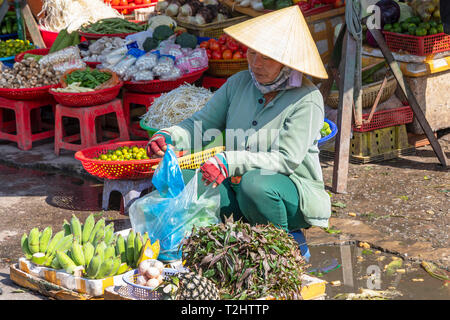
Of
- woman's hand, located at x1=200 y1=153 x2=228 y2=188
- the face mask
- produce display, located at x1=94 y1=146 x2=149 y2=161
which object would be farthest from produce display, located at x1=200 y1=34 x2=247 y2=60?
woman's hand, located at x1=200 y1=153 x2=228 y2=188

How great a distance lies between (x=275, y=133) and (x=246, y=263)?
0.95 metres

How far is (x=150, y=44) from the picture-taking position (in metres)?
7.38

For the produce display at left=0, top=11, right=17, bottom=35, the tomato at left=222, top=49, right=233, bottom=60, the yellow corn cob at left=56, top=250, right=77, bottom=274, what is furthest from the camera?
the produce display at left=0, top=11, right=17, bottom=35

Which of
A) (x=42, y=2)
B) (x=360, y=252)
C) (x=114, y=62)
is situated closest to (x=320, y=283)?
(x=360, y=252)

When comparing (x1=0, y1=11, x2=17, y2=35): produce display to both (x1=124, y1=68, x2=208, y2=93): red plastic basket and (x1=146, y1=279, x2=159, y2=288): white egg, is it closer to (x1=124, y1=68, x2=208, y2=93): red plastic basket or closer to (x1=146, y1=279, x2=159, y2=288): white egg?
(x1=124, y1=68, x2=208, y2=93): red plastic basket

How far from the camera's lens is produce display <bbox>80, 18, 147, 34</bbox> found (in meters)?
8.00

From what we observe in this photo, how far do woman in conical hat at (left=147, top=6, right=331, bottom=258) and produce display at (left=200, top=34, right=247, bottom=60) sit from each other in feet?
9.26

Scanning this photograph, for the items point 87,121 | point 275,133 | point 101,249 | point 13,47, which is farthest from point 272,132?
point 13,47

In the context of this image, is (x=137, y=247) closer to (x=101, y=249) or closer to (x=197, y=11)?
(x=101, y=249)

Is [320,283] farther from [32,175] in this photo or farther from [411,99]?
[32,175]

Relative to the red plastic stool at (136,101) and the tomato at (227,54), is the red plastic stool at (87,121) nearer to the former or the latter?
the red plastic stool at (136,101)

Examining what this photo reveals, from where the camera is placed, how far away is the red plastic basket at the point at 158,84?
22.1 ft

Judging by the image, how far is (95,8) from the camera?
899cm

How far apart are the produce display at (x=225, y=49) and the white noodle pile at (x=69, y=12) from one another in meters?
2.18
